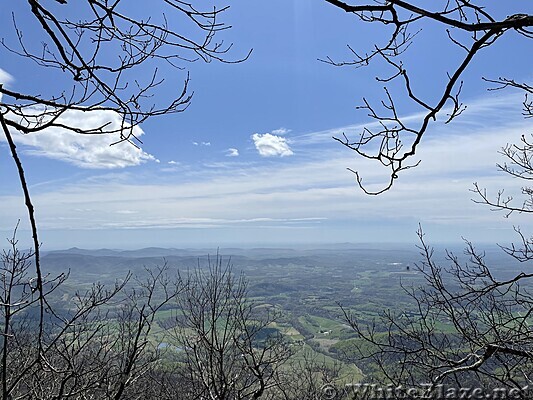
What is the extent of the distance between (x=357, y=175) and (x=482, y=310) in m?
4.15

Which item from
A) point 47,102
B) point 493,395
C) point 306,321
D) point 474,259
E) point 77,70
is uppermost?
point 77,70

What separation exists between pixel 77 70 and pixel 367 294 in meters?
53.6

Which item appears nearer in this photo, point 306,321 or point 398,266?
point 306,321

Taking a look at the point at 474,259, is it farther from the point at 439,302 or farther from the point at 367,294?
the point at 367,294

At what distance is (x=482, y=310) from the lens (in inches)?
193

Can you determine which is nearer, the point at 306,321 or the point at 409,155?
the point at 409,155

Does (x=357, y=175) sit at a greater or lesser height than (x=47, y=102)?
lesser

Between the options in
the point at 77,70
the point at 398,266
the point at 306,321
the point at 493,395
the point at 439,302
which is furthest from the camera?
the point at 398,266

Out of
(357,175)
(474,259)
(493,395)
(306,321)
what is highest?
(357,175)

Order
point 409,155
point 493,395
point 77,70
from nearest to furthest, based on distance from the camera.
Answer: point 409,155 → point 77,70 → point 493,395

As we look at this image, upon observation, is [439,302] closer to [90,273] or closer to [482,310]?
[482,310]

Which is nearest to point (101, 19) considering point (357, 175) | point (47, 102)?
point (47, 102)

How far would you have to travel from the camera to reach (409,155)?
5.03 feet

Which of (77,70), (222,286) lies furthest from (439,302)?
(222,286)
